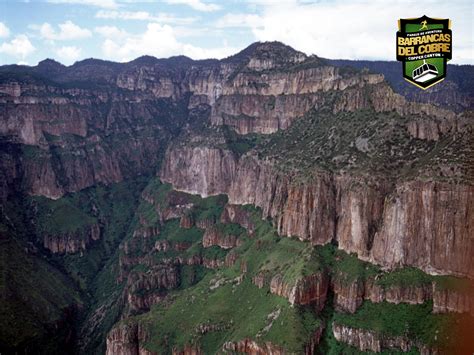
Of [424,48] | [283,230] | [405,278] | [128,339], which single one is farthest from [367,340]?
[424,48]

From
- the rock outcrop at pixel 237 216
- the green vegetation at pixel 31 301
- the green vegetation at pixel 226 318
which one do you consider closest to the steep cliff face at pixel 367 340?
the green vegetation at pixel 226 318

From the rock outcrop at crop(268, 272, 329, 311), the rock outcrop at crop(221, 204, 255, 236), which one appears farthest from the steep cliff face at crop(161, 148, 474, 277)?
the rock outcrop at crop(221, 204, 255, 236)

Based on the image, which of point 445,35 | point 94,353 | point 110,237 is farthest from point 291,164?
point 110,237

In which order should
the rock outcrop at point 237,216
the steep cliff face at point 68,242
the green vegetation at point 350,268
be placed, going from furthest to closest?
1. the steep cliff face at point 68,242
2. the rock outcrop at point 237,216
3. the green vegetation at point 350,268

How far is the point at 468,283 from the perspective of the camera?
85.6 meters

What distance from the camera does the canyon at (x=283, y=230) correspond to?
9044 centimetres

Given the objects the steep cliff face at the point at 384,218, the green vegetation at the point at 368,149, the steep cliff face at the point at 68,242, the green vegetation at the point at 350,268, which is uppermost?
the green vegetation at the point at 368,149

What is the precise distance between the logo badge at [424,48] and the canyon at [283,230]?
123 ft

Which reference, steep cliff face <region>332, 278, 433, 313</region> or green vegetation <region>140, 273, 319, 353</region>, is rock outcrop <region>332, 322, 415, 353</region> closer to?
steep cliff face <region>332, 278, 433, 313</region>

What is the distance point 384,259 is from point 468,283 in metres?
14.5

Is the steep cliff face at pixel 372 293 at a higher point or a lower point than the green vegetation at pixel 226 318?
higher

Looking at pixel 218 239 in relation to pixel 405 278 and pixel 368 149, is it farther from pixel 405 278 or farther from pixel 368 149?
pixel 405 278

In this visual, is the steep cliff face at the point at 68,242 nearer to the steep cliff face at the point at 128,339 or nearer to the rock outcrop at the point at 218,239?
the rock outcrop at the point at 218,239

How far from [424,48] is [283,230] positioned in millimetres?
69877
